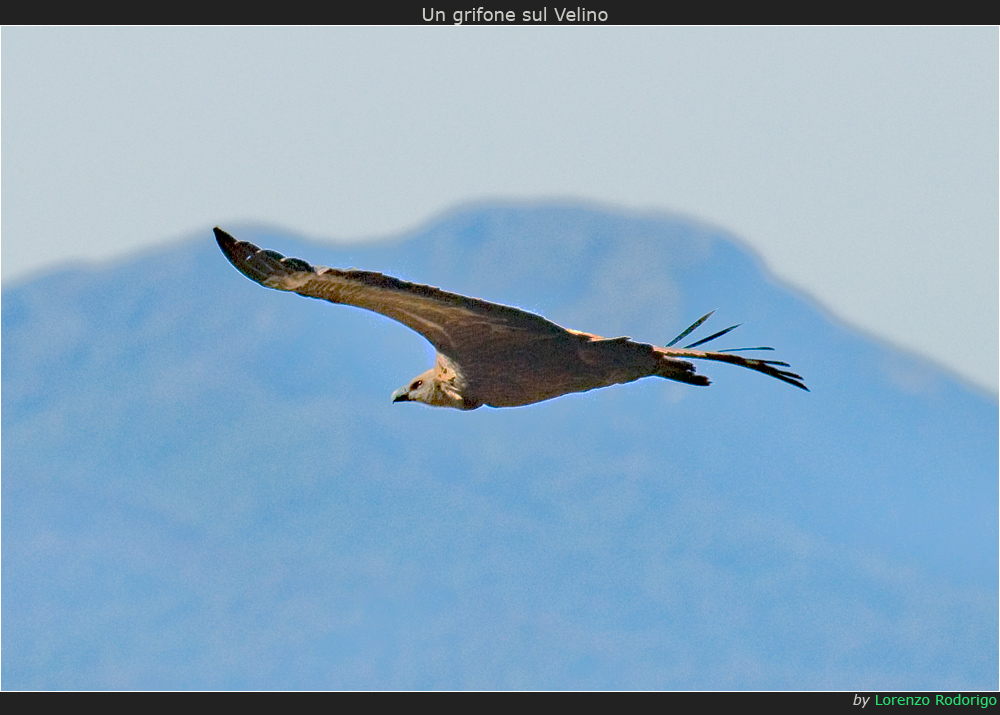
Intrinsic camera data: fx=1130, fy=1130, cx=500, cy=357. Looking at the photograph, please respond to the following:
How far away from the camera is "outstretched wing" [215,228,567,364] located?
3.91 metres

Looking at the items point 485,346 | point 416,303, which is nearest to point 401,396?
point 485,346

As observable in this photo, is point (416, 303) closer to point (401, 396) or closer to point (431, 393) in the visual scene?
point (431, 393)

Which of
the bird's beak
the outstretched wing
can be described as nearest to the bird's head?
the bird's beak

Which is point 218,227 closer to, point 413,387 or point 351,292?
point 351,292

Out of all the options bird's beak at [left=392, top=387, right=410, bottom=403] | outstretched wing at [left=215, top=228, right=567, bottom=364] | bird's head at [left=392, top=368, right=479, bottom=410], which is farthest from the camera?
bird's beak at [left=392, top=387, right=410, bottom=403]

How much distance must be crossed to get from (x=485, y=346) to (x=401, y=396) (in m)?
0.91

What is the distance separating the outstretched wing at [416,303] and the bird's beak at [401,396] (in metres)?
0.60

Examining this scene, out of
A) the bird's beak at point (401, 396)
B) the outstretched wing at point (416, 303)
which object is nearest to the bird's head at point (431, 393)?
the bird's beak at point (401, 396)

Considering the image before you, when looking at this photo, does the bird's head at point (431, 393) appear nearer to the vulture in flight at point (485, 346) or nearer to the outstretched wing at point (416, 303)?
the vulture in flight at point (485, 346)

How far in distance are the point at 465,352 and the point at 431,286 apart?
2.82ft

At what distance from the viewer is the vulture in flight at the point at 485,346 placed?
397cm

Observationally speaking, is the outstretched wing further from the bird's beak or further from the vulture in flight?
the bird's beak

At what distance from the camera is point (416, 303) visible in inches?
170

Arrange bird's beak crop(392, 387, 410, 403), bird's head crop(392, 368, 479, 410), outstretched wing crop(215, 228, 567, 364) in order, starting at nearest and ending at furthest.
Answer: outstretched wing crop(215, 228, 567, 364) → bird's head crop(392, 368, 479, 410) → bird's beak crop(392, 387, 410, 403)
